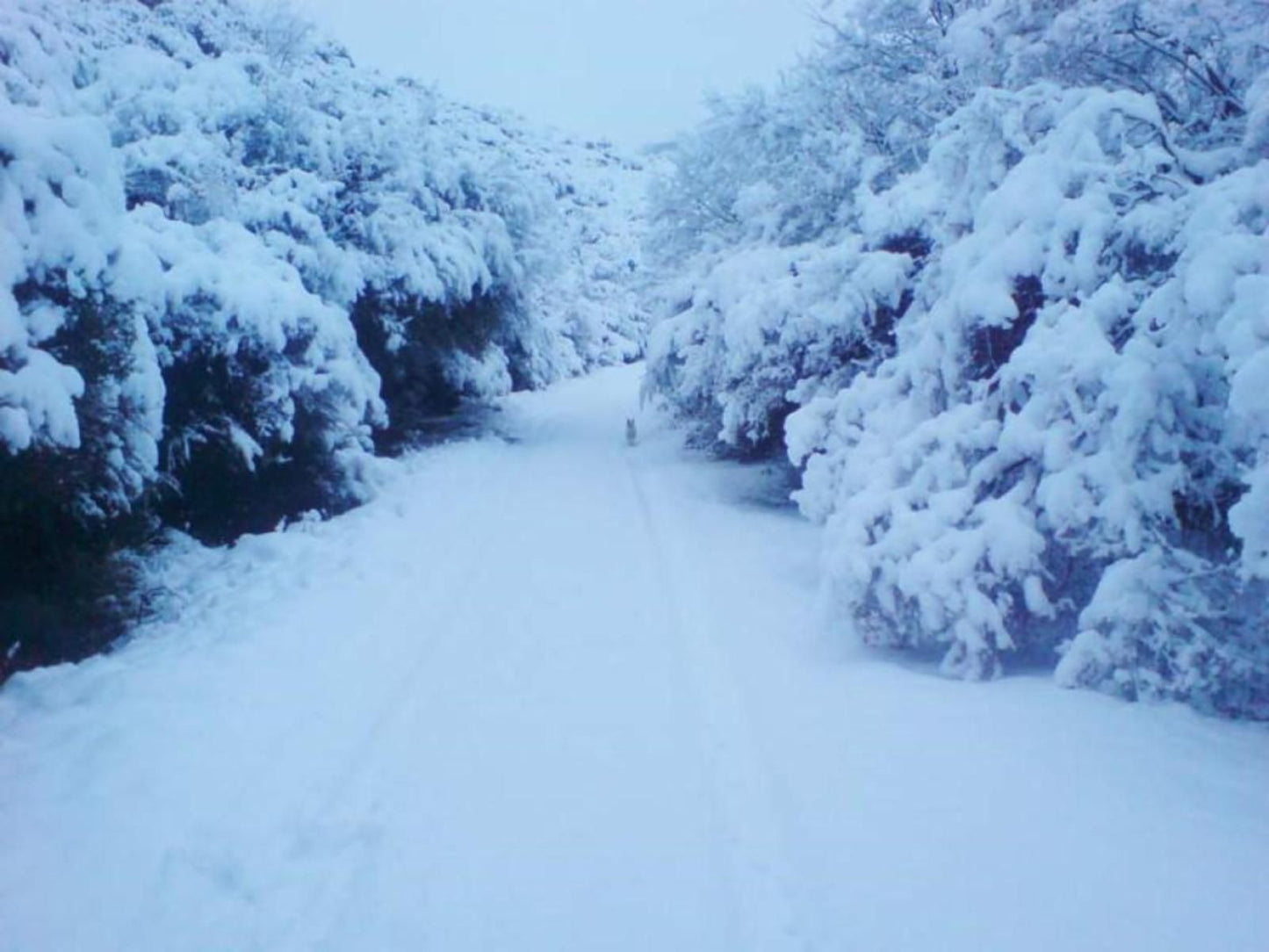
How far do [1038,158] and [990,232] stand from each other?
56 centimetres

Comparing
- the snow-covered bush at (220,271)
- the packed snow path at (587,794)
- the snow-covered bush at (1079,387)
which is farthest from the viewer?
the snow-covered bush at (220,271)

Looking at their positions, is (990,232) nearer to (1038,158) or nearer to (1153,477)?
(1038,158)

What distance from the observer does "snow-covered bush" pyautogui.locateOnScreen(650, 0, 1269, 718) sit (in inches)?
210

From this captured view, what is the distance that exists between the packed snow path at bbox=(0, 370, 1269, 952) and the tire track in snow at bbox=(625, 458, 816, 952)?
2cm

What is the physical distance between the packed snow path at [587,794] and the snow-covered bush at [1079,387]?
51 cm

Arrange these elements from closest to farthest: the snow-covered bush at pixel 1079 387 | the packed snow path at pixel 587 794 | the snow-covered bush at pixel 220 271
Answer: the packed snow path at pixel 587 794 < the snow-covered bush at pixel 1079 387 < the snow-covered bush at pixel 220 271

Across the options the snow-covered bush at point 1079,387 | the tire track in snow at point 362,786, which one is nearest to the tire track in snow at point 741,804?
the snow-covered bush at point 1079,387

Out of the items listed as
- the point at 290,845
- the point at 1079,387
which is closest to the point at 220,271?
the point at 290,845

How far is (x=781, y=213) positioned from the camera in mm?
14359

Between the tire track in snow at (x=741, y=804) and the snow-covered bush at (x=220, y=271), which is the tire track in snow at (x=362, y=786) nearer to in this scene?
the tire track in snow at (x=741, y=804)

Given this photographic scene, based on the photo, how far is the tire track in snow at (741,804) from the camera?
3936 millimetres

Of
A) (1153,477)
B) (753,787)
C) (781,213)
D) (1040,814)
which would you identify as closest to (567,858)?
(753,787)

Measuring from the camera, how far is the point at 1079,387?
19.8 feet

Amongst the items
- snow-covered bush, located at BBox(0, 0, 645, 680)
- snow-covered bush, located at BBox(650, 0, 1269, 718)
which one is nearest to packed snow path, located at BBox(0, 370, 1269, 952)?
snow-covered bush, located at BBox(650, 0, 1269, 718)
